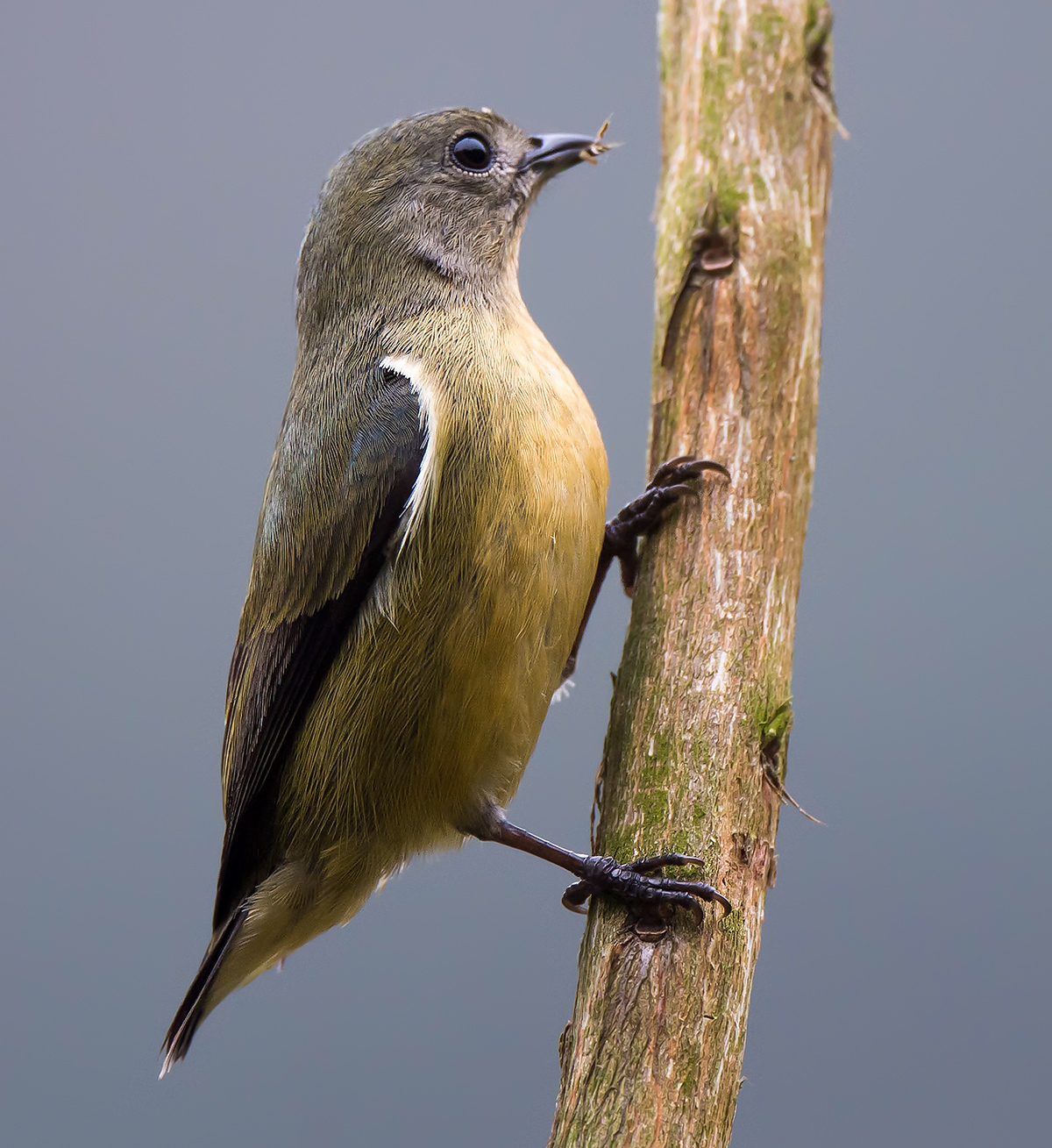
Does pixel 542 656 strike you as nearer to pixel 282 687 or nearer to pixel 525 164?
pixel 282 687

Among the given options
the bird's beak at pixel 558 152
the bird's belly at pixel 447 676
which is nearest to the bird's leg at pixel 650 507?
the bird's belly at pixel 447 676

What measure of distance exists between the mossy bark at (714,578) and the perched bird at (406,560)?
4.7 inches

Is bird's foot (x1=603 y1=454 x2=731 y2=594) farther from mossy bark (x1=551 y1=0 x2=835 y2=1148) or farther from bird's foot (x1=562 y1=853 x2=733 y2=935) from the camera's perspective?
bird's foot (x1=562 y1=853 x2=733 y2=935)

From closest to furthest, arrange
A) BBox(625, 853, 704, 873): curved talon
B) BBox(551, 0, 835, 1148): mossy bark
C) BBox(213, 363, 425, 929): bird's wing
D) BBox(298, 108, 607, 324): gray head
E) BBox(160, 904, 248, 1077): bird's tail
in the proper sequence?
BBox(551, 0, 835, 1148): mossy bark → BBox(625, 853, 704, 873): curved talon → BBox(213, 363, 425, 929): bird's wing → BBox(160, 904, 248, 1077): bird's tail → BBox(298, 108, 607, 324): gray head

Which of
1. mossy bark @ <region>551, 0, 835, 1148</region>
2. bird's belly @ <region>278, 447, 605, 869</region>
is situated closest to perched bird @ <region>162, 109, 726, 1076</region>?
bird's belly @ <region>278, 447, 605, 869</region>

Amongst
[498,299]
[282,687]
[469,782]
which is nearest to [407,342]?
[498,299]

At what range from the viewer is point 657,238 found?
9.49 ft

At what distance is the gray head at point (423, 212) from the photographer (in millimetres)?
2908

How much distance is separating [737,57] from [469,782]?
1.87 m

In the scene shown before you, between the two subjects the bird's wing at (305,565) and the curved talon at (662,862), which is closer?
the curved talon at (662,862)

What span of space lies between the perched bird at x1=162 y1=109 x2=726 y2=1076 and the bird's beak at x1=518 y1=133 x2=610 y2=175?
2.9 inches

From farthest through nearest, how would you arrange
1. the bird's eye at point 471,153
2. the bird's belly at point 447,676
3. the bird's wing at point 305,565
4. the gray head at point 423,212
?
1. the bird's eye at point 471,153
2. the gray head at point 423,212
3. the bird's wing at point 305,565
4. the bird's belly at point 447,676

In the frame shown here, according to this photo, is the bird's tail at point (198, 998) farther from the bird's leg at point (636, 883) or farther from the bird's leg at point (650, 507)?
the bird's leg at point (650, 507)

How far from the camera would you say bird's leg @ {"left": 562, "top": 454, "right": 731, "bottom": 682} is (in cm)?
266
